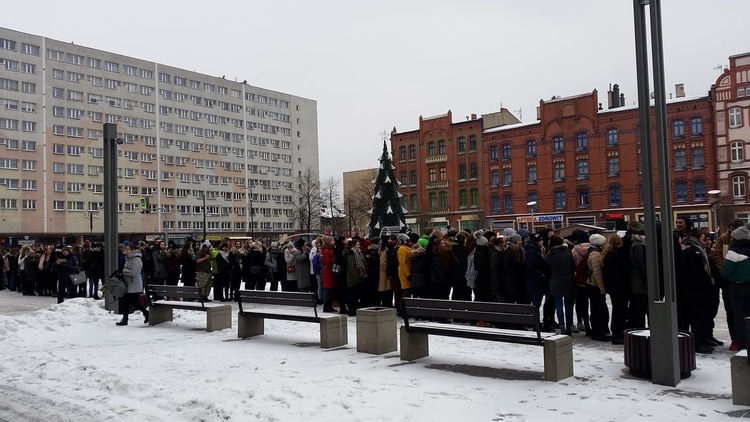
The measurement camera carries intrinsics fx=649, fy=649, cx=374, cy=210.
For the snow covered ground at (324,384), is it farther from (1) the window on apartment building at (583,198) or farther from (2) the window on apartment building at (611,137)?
(1) the window on apartment building at (583,198)

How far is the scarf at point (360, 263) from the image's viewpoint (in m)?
14.6

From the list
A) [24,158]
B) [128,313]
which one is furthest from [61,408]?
[24,158]

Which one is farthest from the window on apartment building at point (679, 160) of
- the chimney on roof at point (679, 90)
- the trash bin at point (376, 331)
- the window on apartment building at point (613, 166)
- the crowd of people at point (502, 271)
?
the trash bin at point (376, 331)

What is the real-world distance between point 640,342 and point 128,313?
11218 mm

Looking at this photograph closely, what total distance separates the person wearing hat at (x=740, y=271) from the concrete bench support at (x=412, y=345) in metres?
4.16

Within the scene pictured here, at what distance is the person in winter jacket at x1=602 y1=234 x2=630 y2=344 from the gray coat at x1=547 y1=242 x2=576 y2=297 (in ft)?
2.66

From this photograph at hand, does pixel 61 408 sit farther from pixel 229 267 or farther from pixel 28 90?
pixel 28 90

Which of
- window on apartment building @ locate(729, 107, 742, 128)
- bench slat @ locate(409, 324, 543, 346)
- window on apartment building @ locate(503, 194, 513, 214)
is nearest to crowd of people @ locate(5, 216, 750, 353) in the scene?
bench slat @ locate(409, 324, 543, 346)

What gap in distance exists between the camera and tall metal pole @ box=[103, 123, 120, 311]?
1695 cm

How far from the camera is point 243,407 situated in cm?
679

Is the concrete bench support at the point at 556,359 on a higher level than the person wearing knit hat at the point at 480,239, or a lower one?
lower

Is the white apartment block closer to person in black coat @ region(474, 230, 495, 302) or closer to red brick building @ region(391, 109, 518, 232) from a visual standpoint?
red brick building @ region(391, 109, 518, 232)

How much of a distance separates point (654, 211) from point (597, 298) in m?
3.33

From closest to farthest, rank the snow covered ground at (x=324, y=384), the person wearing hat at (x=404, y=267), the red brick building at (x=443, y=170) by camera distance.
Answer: the snow covered ground at (x=324, y=384) → the person wearing hat at (x=404, y=267) → the red brick building at (x=443, y=170)
